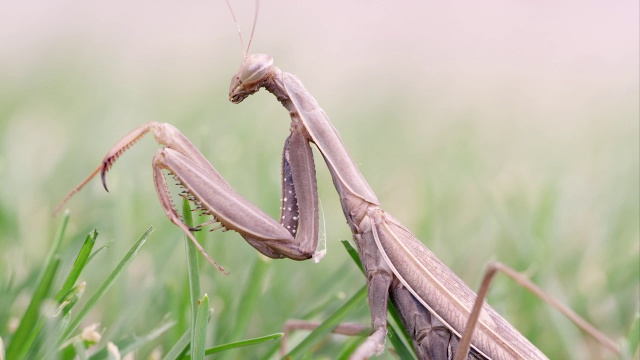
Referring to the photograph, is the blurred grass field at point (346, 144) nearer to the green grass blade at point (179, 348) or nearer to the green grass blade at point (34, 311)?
the green grass blade at point (34, 311)

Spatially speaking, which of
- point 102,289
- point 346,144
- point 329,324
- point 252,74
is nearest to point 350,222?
point 329,324

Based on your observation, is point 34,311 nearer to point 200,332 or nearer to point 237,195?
point 200,332

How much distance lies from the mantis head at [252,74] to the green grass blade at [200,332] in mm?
843

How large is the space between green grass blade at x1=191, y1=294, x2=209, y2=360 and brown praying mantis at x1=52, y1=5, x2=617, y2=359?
10.5 inches

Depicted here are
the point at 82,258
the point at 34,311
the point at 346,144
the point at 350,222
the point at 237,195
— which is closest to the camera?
the point at 82,258

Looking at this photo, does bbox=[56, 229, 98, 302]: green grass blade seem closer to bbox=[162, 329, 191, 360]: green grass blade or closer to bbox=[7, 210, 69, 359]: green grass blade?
bbox=[7, 210, 69, 359]: green grass blade

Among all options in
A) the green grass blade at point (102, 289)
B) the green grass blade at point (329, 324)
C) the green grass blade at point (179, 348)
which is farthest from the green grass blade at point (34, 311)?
the green grass blade at point (329, 324)

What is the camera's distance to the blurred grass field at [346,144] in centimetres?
278

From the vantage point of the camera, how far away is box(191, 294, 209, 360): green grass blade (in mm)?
1783

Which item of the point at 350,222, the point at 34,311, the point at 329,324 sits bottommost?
the point at 329,324

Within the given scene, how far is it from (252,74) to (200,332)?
91 cm

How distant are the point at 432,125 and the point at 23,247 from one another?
13.8ft

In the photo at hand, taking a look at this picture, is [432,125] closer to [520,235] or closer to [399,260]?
[520,235]

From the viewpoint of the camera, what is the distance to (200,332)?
1.81m
